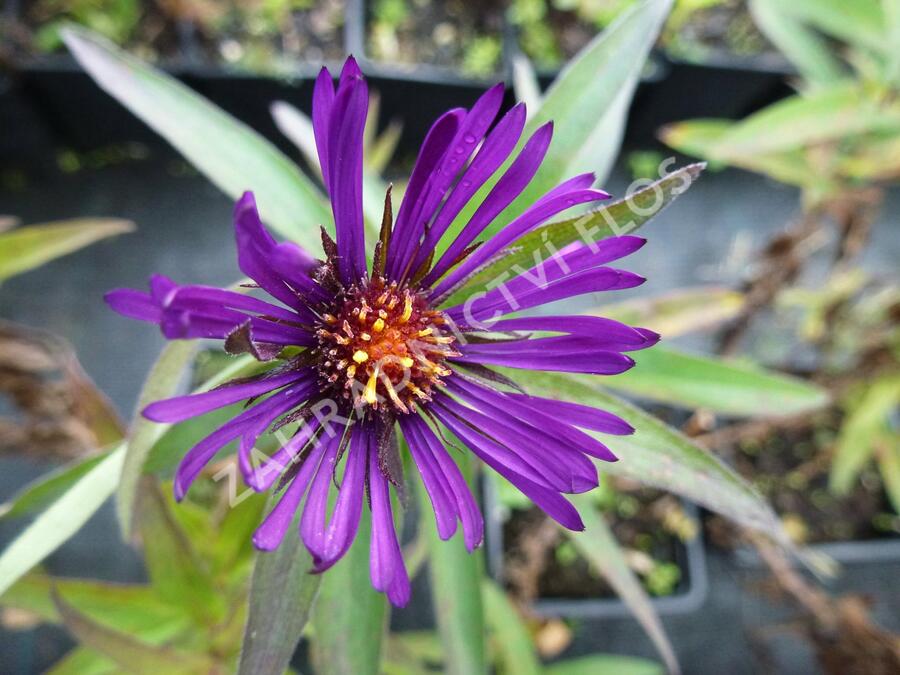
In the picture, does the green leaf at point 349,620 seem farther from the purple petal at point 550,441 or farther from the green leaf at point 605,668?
the green leaf at point 605,668

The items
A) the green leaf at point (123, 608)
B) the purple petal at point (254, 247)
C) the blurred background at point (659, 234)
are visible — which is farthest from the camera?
the blurred background at point (659, 234)

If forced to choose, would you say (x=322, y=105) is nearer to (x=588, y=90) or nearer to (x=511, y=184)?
(x=511, y=184)

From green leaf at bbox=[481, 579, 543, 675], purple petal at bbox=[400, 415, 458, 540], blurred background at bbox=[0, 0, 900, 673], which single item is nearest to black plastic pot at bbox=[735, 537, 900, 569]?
blurred background at bbox=[0, 0, 900, 673]

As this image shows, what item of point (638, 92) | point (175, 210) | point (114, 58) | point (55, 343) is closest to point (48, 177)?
point (175, 210)

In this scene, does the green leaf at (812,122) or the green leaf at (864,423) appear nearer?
the green leaf at (812,122)

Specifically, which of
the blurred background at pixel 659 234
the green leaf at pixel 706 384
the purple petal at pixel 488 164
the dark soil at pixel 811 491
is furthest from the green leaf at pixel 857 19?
the purple petal at pixel 488 164

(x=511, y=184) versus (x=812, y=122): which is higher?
(x=812, y=122)

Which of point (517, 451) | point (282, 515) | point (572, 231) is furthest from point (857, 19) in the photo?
point (282, 515)
